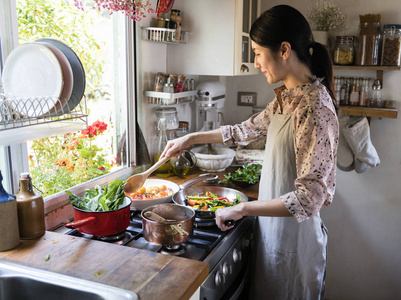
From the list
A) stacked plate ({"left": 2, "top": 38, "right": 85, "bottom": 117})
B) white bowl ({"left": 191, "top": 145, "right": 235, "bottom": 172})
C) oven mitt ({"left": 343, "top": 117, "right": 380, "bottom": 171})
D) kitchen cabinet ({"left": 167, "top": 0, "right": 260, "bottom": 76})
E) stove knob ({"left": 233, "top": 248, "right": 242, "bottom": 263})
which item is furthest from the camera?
oven mitt ({"left": 343, "top": 117, "right": 380, "bottom": 171})

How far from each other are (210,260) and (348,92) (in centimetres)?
193

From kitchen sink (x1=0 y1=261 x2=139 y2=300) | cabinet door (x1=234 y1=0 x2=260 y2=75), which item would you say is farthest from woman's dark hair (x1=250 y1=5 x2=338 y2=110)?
kitchen sink (x1=0 y1=261 x2=139 y2=300)

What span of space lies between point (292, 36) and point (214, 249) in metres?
0.79

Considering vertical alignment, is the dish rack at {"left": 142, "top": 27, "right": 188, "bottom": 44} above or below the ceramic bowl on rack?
above

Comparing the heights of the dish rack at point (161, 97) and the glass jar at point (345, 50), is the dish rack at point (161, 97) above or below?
below

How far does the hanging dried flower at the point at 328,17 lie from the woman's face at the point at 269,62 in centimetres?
138

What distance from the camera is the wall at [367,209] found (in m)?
2.73

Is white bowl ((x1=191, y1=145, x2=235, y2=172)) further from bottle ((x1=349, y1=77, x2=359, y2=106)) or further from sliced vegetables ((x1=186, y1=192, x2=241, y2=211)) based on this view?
bottle ((x1=349, y1=77, x2=359, y2=106))

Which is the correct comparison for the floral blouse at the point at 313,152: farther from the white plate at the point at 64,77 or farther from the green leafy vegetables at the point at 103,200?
the white plate at the point at 64,77

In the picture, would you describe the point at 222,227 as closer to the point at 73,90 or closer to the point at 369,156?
the point at 73,90

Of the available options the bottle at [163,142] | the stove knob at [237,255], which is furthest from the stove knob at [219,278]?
the bottle at [163,142]

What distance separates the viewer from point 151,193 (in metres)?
1.85

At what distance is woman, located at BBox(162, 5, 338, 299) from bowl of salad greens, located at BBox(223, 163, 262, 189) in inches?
10.1

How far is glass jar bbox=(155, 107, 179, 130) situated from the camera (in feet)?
7.23
